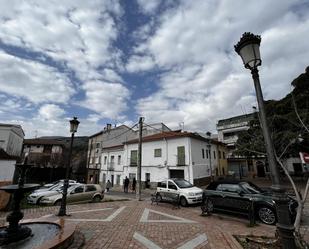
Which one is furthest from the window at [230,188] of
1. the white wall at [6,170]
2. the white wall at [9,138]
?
the white wall at [9,138]

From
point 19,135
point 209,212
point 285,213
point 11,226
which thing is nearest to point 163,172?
point 209,212

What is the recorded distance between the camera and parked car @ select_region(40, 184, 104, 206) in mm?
13359

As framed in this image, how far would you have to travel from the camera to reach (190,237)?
6.13m

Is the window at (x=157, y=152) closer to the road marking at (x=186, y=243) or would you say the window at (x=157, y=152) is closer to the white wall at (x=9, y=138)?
the road marking at (x=186, y=243)

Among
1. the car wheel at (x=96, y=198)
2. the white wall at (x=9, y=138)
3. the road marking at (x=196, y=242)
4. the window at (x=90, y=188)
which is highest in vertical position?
the white wall at (x=9, y=138)

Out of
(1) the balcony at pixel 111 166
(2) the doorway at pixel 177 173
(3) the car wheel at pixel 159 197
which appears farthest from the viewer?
(1) the balcony at pixel 111 166

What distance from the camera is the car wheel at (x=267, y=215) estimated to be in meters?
8.02

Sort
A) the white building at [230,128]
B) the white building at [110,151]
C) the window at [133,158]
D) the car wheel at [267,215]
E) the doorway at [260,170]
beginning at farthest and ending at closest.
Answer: the white building at [230,128] < the doorway at [260,170] < the white building at [110,151] < the window at [133,158] < the car wheel at [267,215]

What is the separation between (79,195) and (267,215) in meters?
11.6

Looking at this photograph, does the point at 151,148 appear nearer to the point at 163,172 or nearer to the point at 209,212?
the point at 163,172

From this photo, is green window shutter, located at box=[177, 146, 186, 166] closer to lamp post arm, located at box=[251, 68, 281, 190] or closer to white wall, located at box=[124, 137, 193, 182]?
white wall, located at box=[124, 137, 193, 182]

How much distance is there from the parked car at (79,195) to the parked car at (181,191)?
184 inches

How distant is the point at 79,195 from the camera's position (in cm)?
1416

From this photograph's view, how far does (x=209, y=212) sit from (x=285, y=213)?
738 centimetres
